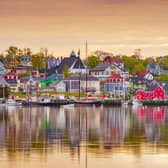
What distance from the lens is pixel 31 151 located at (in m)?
37.2

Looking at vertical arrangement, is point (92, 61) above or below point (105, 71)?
above

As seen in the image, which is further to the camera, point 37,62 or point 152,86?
point 37,62

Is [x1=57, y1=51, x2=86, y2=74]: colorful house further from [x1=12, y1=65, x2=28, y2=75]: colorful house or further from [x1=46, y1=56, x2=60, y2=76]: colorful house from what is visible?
[x1=12, y1=65, x2=28, y2=75]: colorful house

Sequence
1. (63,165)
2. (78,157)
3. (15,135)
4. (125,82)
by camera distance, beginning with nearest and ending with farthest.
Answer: (63,165), (78,157), (15,135), (125,82)

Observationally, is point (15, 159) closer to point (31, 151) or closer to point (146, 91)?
point (31, 151)

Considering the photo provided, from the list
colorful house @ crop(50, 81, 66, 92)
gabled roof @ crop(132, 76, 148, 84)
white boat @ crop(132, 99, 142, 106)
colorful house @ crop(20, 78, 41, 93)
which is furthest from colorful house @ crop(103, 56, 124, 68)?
white boat @ crop(132, 99, 142, 106)

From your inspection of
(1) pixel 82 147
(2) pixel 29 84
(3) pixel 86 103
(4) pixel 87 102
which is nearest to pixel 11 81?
(2) pixel 29 84

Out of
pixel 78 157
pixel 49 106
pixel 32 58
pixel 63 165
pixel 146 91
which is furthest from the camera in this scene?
pixel 32 58

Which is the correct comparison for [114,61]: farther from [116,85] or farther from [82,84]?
[116,85]

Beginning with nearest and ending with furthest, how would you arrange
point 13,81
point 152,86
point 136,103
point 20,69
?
point 136,103 → point 152,86 → point 13,81 → point 20,69

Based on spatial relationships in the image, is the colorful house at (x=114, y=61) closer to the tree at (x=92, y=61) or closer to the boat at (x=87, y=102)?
the tree at (x=92, y=61)

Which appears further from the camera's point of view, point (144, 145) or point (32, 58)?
point (32, 58)

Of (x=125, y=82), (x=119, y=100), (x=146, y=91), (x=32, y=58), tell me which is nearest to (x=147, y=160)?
(x=119, y=100)

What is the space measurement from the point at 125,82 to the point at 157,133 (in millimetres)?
101102
